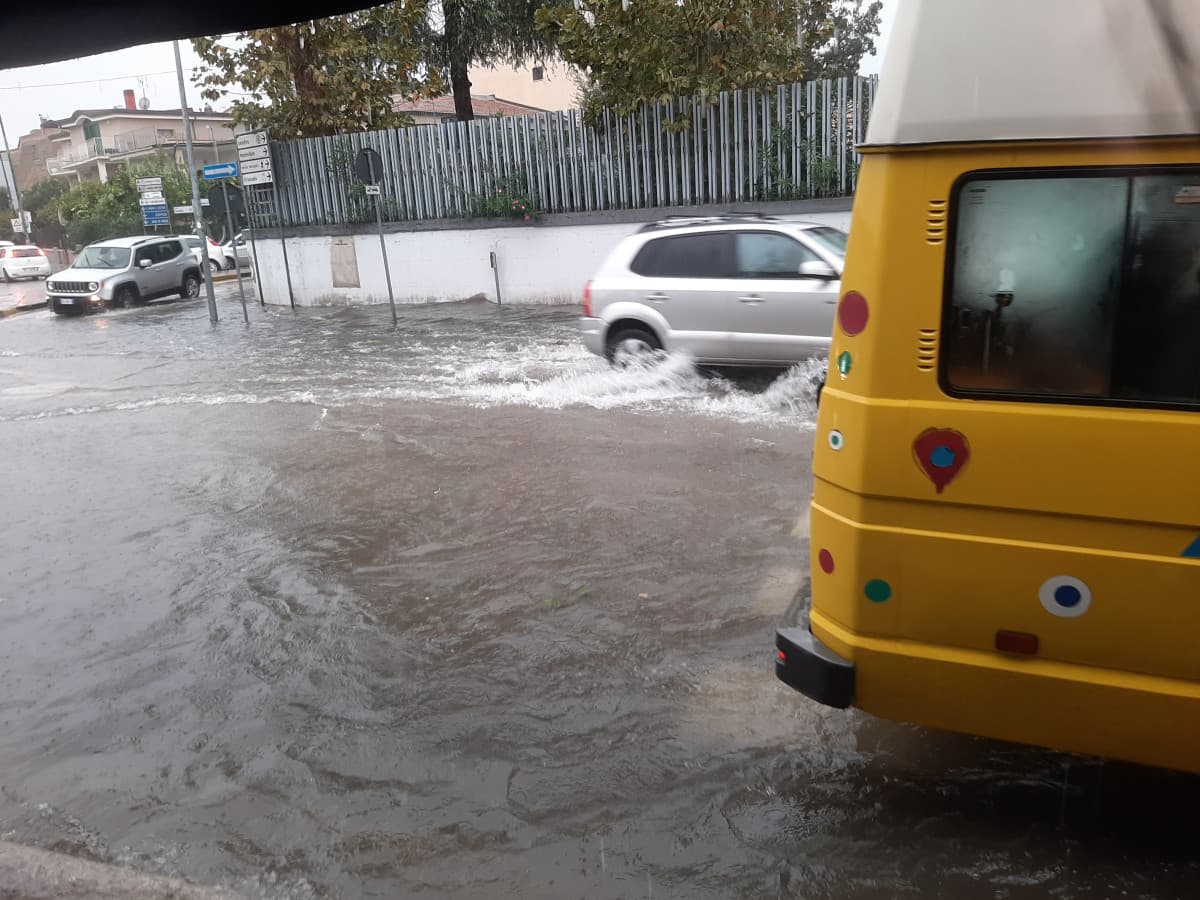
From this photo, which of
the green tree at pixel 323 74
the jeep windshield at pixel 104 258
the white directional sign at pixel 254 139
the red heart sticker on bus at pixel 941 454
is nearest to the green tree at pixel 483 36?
the green tree at pixel 323 74

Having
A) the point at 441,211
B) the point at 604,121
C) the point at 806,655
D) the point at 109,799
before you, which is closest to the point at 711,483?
the point at 806,655

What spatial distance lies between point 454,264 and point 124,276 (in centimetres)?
978

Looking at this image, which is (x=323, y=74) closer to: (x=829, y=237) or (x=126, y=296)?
(x=126, y=296)

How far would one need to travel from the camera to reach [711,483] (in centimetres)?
744

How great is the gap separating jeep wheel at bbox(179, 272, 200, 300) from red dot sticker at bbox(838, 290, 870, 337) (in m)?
26.3

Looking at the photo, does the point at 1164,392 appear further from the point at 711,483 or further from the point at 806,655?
the point at 711,483

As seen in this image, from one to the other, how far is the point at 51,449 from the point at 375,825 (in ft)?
26.7

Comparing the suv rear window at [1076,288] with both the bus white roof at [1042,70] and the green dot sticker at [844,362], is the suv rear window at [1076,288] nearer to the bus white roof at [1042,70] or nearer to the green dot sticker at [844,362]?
the bus white roof at [1042,70]

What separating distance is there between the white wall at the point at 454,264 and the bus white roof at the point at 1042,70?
15196 mm

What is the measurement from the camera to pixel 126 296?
24500mm

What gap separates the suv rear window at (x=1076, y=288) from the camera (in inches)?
105

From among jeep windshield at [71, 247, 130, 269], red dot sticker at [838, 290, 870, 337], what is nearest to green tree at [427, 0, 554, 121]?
jeep windshield at [71, 247, 130, 269]

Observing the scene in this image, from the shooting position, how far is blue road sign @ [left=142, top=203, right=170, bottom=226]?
2670 cm

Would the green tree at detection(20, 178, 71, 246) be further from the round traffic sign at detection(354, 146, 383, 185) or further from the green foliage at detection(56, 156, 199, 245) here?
the round traffic sign at detection(354, 146, 383, 185)
